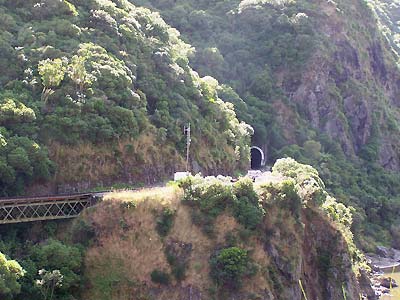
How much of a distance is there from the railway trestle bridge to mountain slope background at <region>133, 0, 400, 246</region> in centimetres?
4253

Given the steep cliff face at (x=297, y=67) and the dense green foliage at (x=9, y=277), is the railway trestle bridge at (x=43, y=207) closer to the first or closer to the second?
the dense green foliage at (x=9, y=277)

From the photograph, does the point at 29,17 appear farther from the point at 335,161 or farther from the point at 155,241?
the point at 335,161

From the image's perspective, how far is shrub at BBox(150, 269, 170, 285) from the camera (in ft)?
135

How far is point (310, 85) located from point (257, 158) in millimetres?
21563

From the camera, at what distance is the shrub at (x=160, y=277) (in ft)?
135

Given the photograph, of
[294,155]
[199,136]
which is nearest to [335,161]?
[294,155]

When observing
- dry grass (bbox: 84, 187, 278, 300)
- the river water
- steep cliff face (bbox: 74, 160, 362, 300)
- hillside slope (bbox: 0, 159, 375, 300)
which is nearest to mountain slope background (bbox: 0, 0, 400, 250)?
hillside slope (bbox: 0, 159, 375, 300)

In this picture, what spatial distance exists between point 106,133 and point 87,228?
31.0ft

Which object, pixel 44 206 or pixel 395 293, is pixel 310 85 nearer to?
pixel 395 293

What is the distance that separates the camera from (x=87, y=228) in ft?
138

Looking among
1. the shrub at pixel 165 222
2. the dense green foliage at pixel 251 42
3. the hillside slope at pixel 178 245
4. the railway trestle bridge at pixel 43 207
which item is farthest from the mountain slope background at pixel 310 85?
the railway trestle bridge at pixel 43 207

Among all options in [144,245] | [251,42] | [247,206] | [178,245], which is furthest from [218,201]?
[251,42]

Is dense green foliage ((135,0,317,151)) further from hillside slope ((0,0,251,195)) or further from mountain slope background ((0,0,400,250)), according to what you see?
hillside slope ((0,0,251,195))

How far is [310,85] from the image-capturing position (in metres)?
96.9
